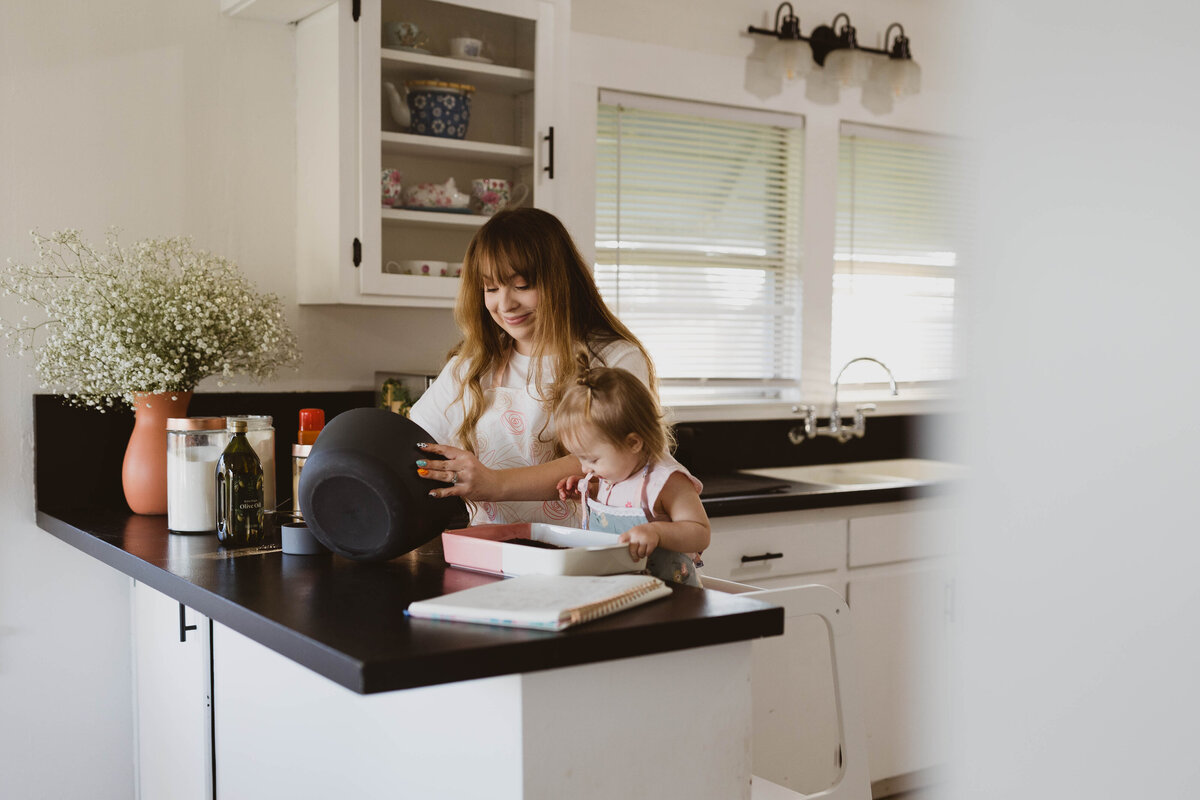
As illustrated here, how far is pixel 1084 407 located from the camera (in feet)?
1.72

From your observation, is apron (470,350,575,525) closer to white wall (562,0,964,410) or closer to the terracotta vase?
the terracotta vase

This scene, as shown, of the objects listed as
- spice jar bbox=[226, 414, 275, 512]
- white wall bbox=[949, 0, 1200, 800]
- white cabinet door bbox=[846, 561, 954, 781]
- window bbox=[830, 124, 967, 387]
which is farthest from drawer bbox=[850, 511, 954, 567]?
white wall bbox=[949, 0, 1200, 800]

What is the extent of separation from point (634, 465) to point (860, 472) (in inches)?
82.4

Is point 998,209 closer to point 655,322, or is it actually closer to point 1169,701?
point 1169,701

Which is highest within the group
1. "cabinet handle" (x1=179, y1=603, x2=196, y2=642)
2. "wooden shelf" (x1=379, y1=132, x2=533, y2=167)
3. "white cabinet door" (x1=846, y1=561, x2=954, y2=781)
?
"wooden shelf" (x1=379, y1=132, x2=533, y2=167)

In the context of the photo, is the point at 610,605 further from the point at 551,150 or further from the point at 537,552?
the point at 551,150

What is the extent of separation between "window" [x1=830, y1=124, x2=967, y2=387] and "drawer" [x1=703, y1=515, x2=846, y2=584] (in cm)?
84

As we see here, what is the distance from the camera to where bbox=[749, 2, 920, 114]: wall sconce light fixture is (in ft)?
10.4

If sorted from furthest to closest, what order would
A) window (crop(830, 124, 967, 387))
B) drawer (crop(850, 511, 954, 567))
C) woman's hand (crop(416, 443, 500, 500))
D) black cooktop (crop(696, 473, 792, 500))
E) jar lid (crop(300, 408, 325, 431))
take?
1. window (crop(830, 124, 967, 387))
2. drawer (crop(850, 511, 954, 567))
3. black cooktop (crop(696, 473, 792, 500))
4. jar lid (crop(300, 408, 325, 431))
5. woman's hand (crop(416, 443, 500, 500))

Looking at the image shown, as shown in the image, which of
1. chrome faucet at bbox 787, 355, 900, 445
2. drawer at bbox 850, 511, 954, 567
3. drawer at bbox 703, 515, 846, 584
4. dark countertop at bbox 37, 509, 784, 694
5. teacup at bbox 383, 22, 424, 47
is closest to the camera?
dark countertop at bbox 37, 509, 784, 694

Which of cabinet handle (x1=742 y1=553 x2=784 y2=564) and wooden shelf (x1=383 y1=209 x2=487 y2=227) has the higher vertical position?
wooden shelf (x1=383 y1=209 x2=487 y2=227)

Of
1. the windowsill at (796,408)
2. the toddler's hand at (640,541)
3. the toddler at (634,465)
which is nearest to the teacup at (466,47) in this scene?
the windowsill at (796,408)

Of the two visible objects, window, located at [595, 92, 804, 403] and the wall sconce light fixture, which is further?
the wall sconce light fixture

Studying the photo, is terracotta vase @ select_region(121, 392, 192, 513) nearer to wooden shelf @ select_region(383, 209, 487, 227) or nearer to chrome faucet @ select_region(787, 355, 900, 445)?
wooden shelf @ select_region(383, 209, 487, 227)
